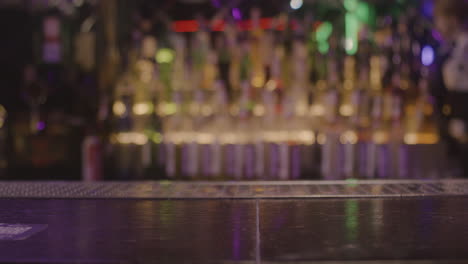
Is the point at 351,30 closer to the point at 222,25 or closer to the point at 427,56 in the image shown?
the point at 427,56

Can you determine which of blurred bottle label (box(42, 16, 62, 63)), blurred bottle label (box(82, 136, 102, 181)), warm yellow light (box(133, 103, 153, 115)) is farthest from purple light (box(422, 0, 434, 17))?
blurred bottle label (box(42, 16, 62, 63))

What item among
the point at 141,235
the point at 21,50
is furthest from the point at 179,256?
the point at 21,50

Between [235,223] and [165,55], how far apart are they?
192 centimetres

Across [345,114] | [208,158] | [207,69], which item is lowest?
[208,158]

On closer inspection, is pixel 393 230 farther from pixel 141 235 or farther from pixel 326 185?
pixel 326 185

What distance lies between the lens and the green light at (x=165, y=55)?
8.14 ft

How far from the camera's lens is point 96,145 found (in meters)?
2.33

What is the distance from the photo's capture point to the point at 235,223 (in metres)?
0.66

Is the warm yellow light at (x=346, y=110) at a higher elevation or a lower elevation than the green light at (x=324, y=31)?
lower

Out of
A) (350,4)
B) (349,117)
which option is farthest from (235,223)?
(350,4)

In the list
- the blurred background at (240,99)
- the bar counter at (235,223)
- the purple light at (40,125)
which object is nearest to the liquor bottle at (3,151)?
the blurred background at (240,99)

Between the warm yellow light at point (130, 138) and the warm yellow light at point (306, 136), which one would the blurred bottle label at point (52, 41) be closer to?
the warm yellow light at point (130, 138)

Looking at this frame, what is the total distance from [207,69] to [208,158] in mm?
401

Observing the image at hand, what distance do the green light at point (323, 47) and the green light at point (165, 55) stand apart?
25.9 inches
